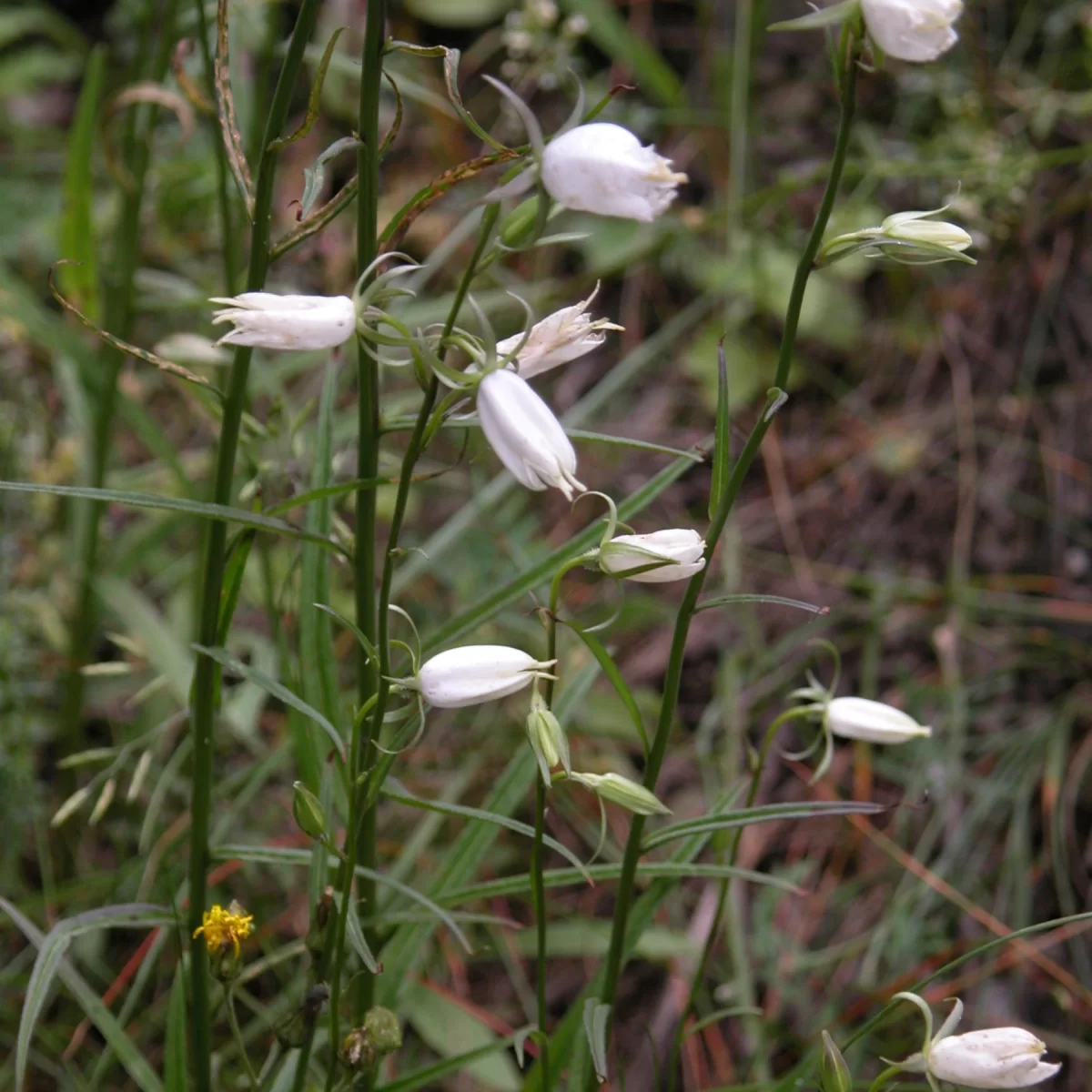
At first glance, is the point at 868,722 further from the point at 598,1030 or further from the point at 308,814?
the point at 308,814

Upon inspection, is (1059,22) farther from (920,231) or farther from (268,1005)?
(268,1005)

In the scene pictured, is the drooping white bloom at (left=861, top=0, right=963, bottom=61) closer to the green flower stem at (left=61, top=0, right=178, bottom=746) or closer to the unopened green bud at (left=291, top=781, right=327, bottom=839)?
the unopened green bud at (left=291, top=781, right=327, bottom=839)

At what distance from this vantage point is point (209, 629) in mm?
969

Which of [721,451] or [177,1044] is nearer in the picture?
[721,451]

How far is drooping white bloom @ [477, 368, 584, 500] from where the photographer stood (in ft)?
2.31

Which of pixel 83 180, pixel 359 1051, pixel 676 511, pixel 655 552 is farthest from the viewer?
pixel 676 511

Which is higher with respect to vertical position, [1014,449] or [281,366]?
[281,366]

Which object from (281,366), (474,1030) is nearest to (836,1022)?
(474,1030)

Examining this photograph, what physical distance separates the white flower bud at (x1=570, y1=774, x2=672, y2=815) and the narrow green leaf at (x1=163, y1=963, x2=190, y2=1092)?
18.2 inches

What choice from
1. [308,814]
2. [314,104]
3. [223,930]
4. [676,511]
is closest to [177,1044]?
[223,930]

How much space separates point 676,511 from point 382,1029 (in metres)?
1.64

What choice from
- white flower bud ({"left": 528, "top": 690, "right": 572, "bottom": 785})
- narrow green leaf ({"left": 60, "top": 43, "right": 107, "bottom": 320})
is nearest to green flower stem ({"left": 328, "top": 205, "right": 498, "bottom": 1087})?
white flower bud ({"left": 528, "top": 690, "right": 572, "bottom": 785})

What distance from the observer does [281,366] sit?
196 cm

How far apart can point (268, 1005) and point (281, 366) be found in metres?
1.04
